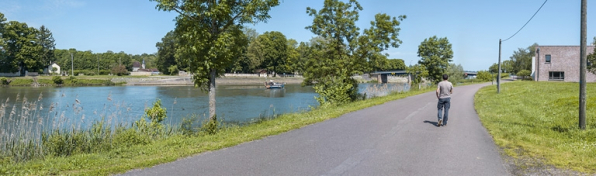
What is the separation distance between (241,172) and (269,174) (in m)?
0.46

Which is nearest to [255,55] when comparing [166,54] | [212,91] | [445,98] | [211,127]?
[166,54]

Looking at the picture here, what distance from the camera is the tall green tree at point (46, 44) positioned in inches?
3410

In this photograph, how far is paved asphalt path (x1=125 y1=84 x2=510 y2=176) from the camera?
6406mm

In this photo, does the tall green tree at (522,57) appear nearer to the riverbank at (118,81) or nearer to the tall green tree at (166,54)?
the riverbank at (118,81)

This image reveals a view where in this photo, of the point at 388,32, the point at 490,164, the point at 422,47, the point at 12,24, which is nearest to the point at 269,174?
the point at 490,164

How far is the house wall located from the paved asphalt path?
1967 inches

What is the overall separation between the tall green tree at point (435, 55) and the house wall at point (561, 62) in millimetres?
11368

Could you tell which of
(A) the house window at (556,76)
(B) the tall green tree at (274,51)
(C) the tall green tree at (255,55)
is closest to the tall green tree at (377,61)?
(A) the house window at (556,76)

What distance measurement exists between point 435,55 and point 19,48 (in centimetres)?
7714

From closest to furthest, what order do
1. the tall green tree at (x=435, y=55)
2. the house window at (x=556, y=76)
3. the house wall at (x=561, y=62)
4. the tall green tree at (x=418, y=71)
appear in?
the tall green tree at (x=418, y=71) < the house wall at (x=561, y=62) < the house window at (x=556, y=76) < the tall green tree at (x=435, y=55)

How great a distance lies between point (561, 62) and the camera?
5216cm

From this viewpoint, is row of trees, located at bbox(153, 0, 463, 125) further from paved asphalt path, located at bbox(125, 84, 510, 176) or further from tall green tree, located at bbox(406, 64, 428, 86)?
paved asphalt path, located at bbox(125, 84, 510, 176)

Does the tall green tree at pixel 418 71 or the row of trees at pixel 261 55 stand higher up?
the row of trees at pixel 261 55

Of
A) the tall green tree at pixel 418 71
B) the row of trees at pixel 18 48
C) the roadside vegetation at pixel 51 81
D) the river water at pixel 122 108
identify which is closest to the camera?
the river water at pixel 122 108
